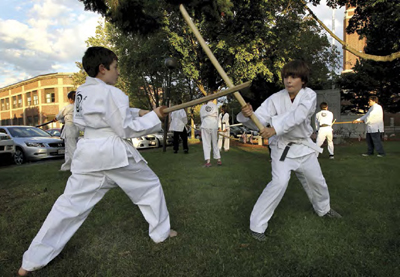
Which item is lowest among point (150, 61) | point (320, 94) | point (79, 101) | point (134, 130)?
point (134, 130)

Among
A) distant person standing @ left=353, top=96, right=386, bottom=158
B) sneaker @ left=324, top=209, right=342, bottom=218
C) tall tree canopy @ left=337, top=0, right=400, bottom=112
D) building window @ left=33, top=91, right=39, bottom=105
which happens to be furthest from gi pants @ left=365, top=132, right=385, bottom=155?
building window @ left=33, top=91, right=39, bottom=105

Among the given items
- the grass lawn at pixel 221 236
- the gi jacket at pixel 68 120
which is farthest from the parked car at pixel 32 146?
the grass lawn at pixel 221 236

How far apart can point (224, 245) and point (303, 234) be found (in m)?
0.86

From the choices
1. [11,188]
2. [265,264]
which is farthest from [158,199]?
[11,188]

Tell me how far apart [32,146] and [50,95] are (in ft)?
121

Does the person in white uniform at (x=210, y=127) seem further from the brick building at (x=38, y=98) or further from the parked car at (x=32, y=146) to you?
the brick building at (x=38, y=98)

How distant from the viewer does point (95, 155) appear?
8.16 feet

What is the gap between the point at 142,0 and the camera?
386cm

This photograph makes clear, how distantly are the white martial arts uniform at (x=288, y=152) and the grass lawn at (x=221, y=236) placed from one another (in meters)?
0.27

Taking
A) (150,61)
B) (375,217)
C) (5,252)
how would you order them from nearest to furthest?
(5,252), (375,217), (150,61)

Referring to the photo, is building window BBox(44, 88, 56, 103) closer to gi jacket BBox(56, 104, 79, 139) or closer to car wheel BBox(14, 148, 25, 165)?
car wheel BBox(14, 148, 25, 165)

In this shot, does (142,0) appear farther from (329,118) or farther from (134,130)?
(329,118)

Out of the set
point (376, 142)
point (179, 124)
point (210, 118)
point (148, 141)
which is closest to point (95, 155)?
point (210, 118)

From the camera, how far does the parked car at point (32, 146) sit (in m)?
9.95
